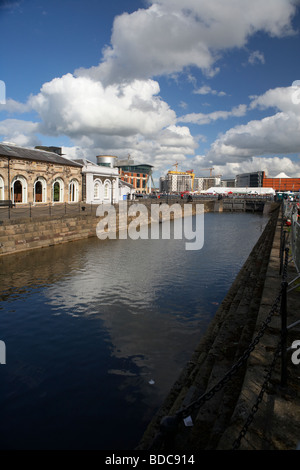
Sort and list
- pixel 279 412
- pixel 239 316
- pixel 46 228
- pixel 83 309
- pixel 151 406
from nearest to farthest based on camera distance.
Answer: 1. pixel 279 412
2. pixel 151 406
3. pixel 239 316
4. pixel 83 309
5. pixel 46 228

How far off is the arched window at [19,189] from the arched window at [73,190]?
7.68 meters

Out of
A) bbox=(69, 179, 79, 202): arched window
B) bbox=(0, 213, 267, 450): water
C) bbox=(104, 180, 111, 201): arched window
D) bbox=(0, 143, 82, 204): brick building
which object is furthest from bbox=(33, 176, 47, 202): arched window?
bbox=(0, 213, 267, 450): water

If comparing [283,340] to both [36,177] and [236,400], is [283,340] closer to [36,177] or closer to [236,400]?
[236,400]

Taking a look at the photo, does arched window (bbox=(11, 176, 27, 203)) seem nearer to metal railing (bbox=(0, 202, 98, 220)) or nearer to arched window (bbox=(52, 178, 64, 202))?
metal railing (bbox=(0, 202, 98, 220))

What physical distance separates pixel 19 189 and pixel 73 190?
8987mm

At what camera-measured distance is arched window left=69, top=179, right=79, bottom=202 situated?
39.1 meters

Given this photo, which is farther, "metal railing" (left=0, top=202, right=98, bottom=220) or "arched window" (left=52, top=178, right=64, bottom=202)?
"arched window" (left=52, top=178, right=64, bottom=202)

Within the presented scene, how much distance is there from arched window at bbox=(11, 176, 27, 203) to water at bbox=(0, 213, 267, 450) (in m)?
16.5

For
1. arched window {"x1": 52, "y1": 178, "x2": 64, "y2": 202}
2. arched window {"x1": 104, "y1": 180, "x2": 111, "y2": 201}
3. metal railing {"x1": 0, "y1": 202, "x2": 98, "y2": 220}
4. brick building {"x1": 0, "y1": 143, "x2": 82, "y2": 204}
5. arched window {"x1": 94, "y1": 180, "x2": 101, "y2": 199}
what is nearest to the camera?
metal railing {"x1": 0, "y1": 202, "x2": 98, "y2": 220}

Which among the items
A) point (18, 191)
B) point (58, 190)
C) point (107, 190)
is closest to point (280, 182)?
point (107, 190)
